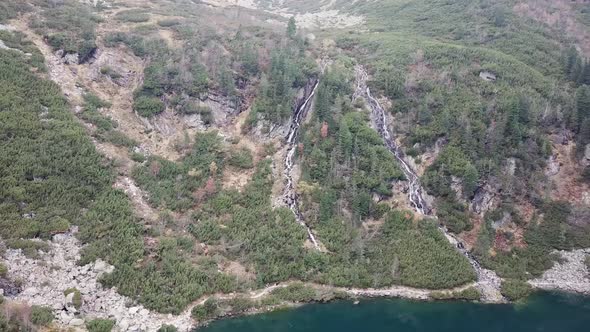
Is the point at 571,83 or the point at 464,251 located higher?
the point at 571,83

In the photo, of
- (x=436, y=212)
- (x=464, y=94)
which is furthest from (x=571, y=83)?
(x=436, y=212)

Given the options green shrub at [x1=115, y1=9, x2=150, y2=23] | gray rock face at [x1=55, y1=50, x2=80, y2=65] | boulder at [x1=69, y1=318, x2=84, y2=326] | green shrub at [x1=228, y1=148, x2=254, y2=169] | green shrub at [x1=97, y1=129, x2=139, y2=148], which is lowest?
boulder at [x1=69, y1=318, x2=84, y2=326]

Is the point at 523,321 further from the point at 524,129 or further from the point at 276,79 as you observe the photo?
the point at 276,79

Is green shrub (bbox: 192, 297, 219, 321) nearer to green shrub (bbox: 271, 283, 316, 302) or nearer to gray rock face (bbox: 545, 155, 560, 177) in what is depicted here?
green shrub (bbox: 271, 283, 316, 302)

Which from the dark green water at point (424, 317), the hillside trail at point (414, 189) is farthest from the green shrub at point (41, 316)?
the hillside trail at point (414, 189)

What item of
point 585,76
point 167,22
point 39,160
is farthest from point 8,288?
point 585,76

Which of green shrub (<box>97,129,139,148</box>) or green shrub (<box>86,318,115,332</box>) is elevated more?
green shrub (<box>97,129,139,148</box>)

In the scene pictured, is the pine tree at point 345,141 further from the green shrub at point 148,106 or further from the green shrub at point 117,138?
the green shrub at point 117,138

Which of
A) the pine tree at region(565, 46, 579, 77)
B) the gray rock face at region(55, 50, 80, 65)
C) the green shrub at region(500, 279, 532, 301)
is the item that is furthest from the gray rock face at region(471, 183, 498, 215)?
the gray rock face at region(55, 50, 80, 65)
